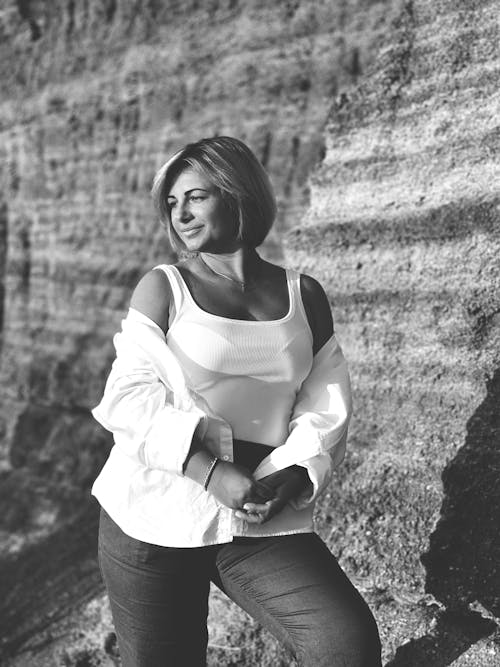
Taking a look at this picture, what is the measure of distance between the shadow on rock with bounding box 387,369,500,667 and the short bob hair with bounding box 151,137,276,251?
1.28m

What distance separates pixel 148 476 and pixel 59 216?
Answer: 27.9 ft

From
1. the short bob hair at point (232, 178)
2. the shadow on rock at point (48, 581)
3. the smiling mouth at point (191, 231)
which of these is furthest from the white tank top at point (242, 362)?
the shadow on rock at point (48, 581)

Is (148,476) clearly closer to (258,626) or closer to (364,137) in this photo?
(258,626)

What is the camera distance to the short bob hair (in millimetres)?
1922

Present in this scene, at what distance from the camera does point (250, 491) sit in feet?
5.70

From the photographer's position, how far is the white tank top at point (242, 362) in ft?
6.03

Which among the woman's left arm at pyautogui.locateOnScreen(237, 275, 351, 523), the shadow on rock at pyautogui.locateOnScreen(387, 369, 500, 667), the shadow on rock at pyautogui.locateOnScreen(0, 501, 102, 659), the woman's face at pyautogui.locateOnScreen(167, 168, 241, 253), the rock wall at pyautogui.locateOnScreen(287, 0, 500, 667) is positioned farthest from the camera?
the shadow on rock at pyautogui.locateOnScreen(0, 501, 102, 659)

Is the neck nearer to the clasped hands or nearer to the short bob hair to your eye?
the short bob hair

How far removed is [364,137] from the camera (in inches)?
152

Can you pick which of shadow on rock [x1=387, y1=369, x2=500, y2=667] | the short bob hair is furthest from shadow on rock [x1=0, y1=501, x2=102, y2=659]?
the short bob hair

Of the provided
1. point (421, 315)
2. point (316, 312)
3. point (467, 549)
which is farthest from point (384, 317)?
point (316, 312)

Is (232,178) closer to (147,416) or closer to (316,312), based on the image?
(316,312)

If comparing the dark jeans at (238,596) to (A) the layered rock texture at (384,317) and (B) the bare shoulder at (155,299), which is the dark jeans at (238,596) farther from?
(A) the layered rock texture at (384,317)

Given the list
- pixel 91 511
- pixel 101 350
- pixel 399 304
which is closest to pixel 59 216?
pixel 101 350
